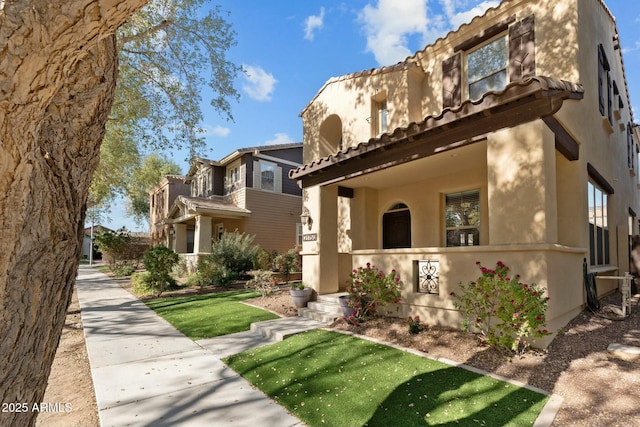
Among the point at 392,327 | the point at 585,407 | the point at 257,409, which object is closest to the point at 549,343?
the point at 585,407

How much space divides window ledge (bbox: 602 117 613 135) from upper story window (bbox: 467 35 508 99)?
134 inches

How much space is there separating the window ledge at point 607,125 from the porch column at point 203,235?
16184mm

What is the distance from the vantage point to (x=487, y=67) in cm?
809

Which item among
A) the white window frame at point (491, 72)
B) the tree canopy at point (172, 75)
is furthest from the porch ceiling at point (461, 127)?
the tree canopy at point (172, 75)

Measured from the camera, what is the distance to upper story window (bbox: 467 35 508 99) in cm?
780

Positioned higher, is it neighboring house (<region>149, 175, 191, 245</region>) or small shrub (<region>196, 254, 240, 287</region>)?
neighboring house (<region>149, 175, 191, 245</region>)

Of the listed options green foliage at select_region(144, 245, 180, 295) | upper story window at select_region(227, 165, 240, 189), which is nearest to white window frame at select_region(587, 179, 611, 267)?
green foliage at select_region(144, 245, 180, 295)

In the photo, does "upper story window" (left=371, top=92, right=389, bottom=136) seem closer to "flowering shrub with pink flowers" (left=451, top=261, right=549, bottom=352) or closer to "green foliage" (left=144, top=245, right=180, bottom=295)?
"flowering shrub with pink flowers" (left=451, top=261, right=549, bottom=352)

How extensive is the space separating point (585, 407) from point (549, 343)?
1570 millimetres

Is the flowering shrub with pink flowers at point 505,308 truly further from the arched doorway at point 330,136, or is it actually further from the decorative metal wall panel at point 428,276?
the arched doorway at point 330,136

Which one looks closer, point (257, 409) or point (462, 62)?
point (257, 409)

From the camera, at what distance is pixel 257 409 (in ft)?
12.2

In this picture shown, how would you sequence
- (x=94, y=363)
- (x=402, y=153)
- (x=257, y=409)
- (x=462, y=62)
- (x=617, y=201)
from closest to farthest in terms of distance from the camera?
(x=257, y=409) → (x=94, y=363) → (x=402, y=153) → (x=462, y=62) → (x=617, y=201)

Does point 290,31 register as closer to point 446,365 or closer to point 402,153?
point 402,153
